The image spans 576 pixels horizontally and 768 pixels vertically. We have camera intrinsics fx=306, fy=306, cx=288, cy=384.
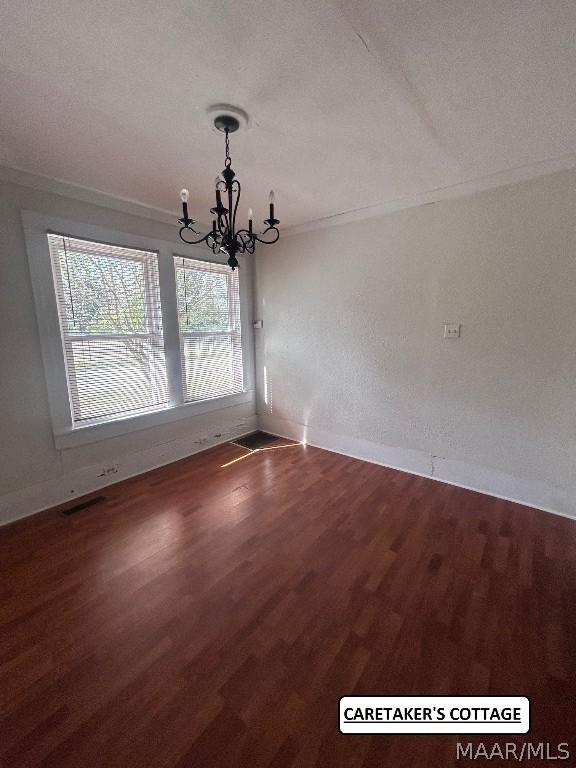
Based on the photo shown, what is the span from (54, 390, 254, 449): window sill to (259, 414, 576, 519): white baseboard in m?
0.95

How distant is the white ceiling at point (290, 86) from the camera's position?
1.09m

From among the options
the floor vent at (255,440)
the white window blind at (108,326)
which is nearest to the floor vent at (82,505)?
the white window blind at (108,326)

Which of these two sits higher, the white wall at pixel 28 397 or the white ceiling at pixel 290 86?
the white ceiling at pixel 290 86

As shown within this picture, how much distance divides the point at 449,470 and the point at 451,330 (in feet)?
4.13

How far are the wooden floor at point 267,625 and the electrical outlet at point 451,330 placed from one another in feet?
4.54

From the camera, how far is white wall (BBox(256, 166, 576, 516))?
2.21m

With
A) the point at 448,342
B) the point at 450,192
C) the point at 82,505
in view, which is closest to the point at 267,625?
the point at 82,505

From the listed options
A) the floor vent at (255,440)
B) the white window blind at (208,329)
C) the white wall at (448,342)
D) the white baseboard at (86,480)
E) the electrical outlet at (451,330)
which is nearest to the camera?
the white wall at (448,342)

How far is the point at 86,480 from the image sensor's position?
2658 mm

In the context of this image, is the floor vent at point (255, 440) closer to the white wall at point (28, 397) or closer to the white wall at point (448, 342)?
the white wall at point (448, 342)

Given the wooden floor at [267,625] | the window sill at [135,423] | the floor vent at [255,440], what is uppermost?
the window sill at [135,423]

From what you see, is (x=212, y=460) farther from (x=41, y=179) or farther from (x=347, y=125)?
(x=347, y=125)

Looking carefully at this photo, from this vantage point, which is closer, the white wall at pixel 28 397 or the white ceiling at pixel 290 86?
the white ceiling at pixel 290 86

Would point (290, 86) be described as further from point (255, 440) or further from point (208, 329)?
point (255, 440)
